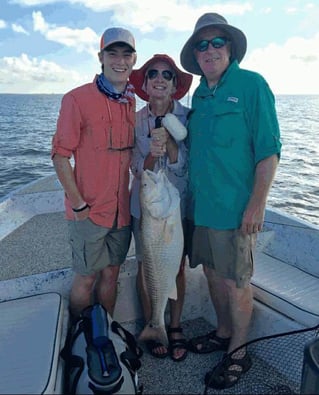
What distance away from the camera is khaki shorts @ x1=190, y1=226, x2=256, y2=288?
3.29m

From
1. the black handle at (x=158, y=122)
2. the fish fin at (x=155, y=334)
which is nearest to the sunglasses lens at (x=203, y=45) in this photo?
the black handle at (x=158, y=122)

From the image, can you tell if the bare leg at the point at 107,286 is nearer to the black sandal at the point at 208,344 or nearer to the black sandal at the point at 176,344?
the black sandal at the point at 176,344

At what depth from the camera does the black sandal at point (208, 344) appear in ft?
12.6

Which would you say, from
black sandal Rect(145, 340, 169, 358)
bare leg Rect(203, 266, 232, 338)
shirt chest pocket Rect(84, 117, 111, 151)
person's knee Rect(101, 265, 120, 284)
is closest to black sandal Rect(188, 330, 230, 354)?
bare leg Rect(203, 266, 232, 338)

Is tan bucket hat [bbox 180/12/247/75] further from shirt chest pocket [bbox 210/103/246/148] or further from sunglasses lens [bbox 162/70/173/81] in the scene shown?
shirt chest pocket [bbox 210/103/246/148]

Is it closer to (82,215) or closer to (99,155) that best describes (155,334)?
(82,215)

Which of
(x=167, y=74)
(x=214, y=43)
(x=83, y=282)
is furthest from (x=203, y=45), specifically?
(x=83, y=282)

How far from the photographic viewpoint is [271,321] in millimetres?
3707

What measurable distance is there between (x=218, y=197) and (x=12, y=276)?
2.32 meters

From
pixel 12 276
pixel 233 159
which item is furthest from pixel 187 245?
pixel 12 276

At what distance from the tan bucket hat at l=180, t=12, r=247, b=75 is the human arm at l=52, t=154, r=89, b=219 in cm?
142

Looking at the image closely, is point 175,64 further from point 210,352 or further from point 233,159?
point 210,352

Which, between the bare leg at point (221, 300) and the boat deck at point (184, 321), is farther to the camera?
the bare leg at point (221, 300)

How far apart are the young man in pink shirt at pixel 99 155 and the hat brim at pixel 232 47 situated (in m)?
0.50
